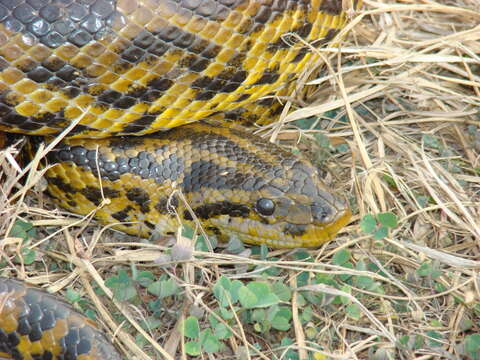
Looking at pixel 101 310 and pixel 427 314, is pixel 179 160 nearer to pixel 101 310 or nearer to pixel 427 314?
pixel 101 310

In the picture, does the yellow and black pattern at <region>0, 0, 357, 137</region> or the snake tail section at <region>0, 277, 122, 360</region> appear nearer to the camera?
the snake tail section at <region>0, 277, 122, 360</region>

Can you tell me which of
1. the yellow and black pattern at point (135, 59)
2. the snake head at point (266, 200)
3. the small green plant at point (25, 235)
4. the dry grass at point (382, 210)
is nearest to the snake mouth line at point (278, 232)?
the snake head at point (266, 200)

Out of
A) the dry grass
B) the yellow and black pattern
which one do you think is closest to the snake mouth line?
the dry grass

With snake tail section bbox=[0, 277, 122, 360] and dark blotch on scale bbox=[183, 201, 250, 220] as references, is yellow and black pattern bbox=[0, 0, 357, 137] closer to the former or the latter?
dark blotch on scale bbox=[183, 201, 250, 220]

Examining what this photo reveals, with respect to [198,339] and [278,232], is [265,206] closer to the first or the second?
[278,232]

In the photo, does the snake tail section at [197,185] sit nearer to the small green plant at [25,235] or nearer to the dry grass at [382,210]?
the dry grass at [382,210]

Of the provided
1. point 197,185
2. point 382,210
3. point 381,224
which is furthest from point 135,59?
point 382,210

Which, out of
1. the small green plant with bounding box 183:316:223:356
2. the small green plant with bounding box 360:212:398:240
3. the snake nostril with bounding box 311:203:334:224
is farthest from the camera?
the small green plant with bounding box 360:212:398:240

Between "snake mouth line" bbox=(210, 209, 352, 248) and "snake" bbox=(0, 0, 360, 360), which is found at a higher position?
"snake" bbox=(0, 0, 360, 360)
